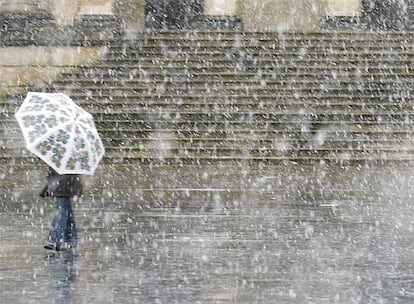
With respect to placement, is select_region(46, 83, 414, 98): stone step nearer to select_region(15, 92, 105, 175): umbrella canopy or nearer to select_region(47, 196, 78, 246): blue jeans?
select_region(15, 92, 105, 175): umbrella canopy

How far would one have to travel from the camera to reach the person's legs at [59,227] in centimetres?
964

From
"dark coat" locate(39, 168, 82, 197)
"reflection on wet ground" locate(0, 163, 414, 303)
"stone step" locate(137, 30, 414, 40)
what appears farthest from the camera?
"stone step" locate(137, 30, 414, 40)

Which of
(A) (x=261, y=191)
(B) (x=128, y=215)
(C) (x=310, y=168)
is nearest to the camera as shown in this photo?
(B) (x=128, y=215)

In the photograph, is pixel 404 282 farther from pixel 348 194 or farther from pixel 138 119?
pixel 138 119

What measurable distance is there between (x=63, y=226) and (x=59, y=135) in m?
0.79

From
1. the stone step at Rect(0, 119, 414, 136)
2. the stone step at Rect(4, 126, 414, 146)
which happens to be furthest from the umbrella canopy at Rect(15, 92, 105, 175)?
the stone step at Rect(0, 119, 414, 136)

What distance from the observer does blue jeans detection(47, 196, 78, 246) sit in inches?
380

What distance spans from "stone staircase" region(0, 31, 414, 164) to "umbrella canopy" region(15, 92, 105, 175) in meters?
7.93

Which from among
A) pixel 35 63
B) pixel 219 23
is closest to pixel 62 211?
pixel 35 63

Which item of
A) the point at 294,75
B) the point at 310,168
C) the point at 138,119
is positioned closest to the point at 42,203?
the point at 310,168

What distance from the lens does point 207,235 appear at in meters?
10.6

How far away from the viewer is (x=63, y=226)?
9688 millimetres

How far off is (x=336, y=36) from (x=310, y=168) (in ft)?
23.2

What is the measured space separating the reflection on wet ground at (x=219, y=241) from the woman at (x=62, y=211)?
0.46ft
